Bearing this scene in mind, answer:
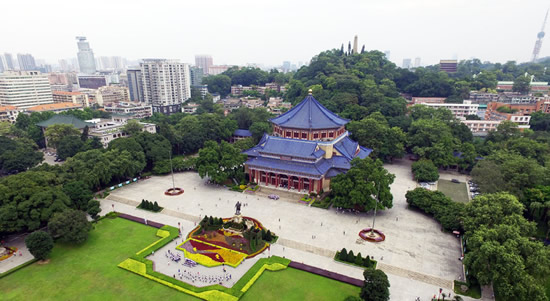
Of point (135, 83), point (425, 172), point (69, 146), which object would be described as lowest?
point (425, 172)

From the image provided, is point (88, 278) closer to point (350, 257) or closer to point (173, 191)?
point (173, 191)

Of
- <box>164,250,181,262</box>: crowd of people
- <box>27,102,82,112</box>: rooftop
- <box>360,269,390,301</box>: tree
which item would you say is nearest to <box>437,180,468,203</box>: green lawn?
<box>360,269,390,301</box>: tree

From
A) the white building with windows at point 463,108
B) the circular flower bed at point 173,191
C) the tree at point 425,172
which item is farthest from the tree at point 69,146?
the white building with windows at point 463,108

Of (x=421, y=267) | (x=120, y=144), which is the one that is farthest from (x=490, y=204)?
(x=120, y=144)

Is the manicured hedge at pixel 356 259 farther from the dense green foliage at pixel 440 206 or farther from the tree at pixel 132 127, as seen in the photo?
the tree at pixel 132 127

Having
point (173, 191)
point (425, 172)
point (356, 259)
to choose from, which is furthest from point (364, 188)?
point (173, 191)

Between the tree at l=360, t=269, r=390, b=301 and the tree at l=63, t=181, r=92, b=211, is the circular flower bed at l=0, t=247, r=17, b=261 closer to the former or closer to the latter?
the tree at l=63, t=181, r=92, b=211
